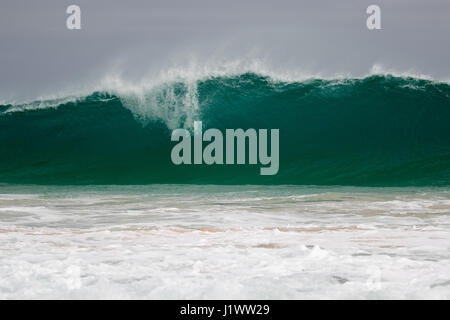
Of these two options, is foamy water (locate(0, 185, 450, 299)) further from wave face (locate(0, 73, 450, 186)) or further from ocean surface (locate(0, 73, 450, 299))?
wave face (locate(0, 73, 450, 186))

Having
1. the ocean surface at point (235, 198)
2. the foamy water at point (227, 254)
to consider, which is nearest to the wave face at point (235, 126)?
the ocean surface at point (235, 198)

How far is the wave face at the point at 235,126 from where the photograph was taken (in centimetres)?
1653

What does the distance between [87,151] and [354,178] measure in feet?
33.0

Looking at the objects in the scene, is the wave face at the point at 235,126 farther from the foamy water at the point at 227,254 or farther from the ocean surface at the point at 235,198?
the foamy water at the point at 227,254

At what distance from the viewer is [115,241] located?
180 inches

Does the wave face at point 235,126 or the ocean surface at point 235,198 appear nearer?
the ocean surface at point 235,198

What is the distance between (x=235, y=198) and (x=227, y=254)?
18.7 feet

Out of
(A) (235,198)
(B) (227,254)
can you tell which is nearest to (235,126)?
(A) (235,198)

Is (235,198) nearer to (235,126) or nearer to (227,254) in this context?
(227,254)

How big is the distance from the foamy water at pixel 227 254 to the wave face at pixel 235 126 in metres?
9.07

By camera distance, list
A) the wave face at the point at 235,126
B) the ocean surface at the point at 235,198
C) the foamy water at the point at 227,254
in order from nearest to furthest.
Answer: the foamy water at the point at 227,254 < the ocean surface at the point at 235,198 < the wave face at the point at 235,126

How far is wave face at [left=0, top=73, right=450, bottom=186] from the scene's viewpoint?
16531 mm
